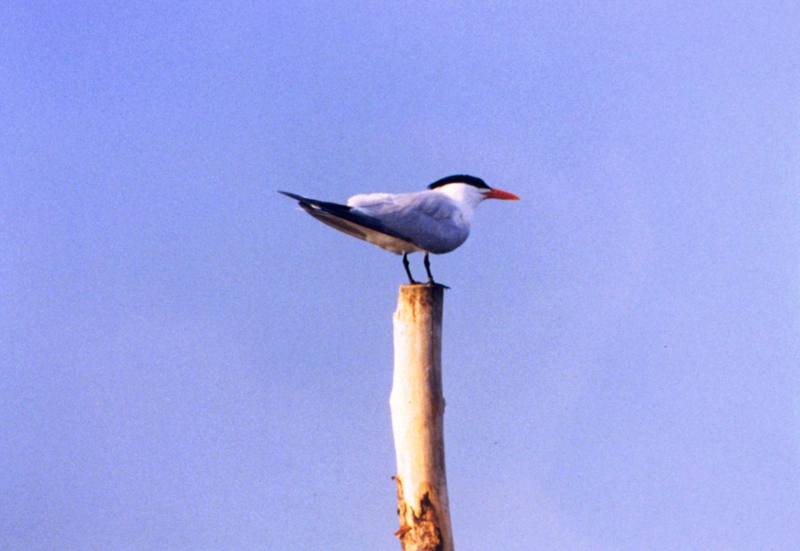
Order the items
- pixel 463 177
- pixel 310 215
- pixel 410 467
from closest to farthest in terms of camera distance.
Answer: pixel 410 467 < pixel 310 215 < pixel 463 177

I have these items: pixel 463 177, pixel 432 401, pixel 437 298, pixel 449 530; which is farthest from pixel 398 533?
pixel 463 177

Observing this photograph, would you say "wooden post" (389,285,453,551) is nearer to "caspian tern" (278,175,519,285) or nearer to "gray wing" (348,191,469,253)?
"caspian tern" (278,175,519,285)

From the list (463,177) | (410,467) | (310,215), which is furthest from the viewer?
(463,177)

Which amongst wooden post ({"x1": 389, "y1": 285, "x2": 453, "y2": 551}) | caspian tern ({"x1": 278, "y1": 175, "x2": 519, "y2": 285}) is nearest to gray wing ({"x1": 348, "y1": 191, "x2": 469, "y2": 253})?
caspian tern ({"x1": 278, "y1": 175, "x2": 519, "y2": 285})

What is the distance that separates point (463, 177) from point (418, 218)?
26.2 inches

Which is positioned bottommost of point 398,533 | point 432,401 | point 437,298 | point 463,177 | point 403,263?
point 398,533

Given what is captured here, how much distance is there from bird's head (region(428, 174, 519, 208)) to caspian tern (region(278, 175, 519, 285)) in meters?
0.05

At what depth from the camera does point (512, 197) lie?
7043mm

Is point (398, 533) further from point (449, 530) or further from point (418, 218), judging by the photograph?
point (418, 218)

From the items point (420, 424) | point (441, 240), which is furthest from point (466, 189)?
point (420, 424)

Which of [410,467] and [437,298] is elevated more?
[437,298]

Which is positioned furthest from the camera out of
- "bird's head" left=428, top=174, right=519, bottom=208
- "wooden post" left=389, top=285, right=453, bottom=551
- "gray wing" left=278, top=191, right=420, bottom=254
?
"bird's head" left=428, top=174, right=519, bottom=208

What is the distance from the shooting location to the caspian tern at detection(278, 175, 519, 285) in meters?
6.16

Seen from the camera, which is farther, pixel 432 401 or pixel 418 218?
pixel 418 218
